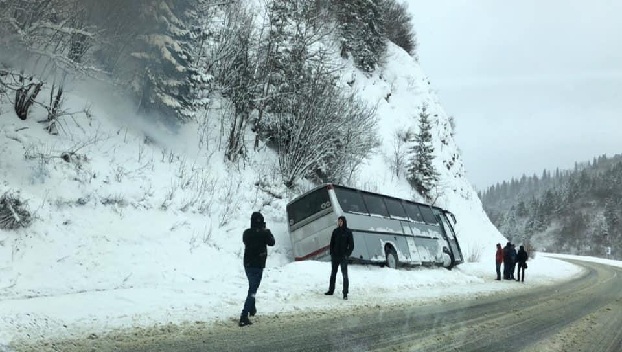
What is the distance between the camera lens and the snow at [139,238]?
813 cm

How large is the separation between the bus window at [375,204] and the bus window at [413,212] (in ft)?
6.54

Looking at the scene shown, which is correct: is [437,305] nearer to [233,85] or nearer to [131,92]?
[131,92]

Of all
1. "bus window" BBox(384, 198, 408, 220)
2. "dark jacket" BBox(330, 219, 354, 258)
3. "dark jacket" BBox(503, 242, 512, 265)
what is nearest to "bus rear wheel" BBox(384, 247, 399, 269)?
"bus window" BBox(384, 198, 408, 220)

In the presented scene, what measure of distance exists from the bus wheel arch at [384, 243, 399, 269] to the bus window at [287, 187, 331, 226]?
9.79 feet

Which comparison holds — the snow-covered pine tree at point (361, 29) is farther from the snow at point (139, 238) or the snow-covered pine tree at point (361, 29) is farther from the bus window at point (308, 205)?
the bus window at point (308, 205)

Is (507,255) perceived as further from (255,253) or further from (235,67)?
(255,253)

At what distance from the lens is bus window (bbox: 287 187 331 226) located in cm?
1430

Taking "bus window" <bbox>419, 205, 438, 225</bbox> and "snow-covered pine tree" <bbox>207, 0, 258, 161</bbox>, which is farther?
"bus window" <bbox>419, 205, 438, 225</bbox>

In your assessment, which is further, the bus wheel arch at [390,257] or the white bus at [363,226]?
the bus wheel arch at [390,257]

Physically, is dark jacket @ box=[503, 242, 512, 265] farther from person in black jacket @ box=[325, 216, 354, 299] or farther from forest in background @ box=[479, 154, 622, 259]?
forest in background @ box=[479, 154, 622, 259]

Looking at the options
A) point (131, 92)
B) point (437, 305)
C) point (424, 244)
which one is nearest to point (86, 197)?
point (131, 92)

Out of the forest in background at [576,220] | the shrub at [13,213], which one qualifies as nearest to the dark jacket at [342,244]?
the shrub at [13,213]

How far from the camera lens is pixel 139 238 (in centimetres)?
1158

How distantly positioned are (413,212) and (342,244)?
830 cm
